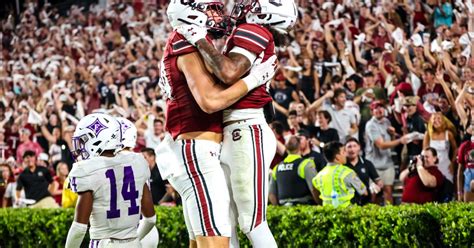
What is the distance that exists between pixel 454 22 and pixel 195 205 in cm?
842

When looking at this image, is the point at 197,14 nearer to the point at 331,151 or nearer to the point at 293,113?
the point at 331,151

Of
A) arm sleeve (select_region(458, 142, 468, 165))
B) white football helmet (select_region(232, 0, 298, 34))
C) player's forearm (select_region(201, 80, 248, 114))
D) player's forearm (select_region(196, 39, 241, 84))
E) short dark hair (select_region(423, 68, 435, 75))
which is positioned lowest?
arm sleeve (select_region(458, 142, 468, 165))

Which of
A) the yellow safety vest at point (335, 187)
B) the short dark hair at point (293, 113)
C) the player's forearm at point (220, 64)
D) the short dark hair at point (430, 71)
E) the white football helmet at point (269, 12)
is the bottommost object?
the yellow safety vest at point (335, 187)

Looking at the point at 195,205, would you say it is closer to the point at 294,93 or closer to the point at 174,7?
the point at 174,7

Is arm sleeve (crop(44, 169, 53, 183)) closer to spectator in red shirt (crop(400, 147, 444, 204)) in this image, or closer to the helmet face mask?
spectator in red shirt (crop(400, 147, 444, 204))

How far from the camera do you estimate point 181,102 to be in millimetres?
5660

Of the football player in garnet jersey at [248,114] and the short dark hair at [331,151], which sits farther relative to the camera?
the short dark hair at [331,151]

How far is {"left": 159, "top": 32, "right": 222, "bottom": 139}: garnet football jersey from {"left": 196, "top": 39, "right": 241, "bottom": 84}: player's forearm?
0.13 metres

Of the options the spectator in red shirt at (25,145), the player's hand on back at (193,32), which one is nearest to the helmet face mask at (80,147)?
the player's hand on back at (193,32)

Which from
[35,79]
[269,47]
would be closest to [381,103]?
[269,47]

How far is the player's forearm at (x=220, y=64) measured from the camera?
17.7ft

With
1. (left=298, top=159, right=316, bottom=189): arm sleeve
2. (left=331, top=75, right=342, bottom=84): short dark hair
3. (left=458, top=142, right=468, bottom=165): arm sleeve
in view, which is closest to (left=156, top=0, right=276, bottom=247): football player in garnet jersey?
(left=298, top=159, right=316, bottom=189): arm sleeve

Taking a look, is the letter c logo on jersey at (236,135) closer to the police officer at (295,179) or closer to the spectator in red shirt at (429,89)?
the police officer at (295,179)

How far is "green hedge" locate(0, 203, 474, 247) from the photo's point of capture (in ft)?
24.0
